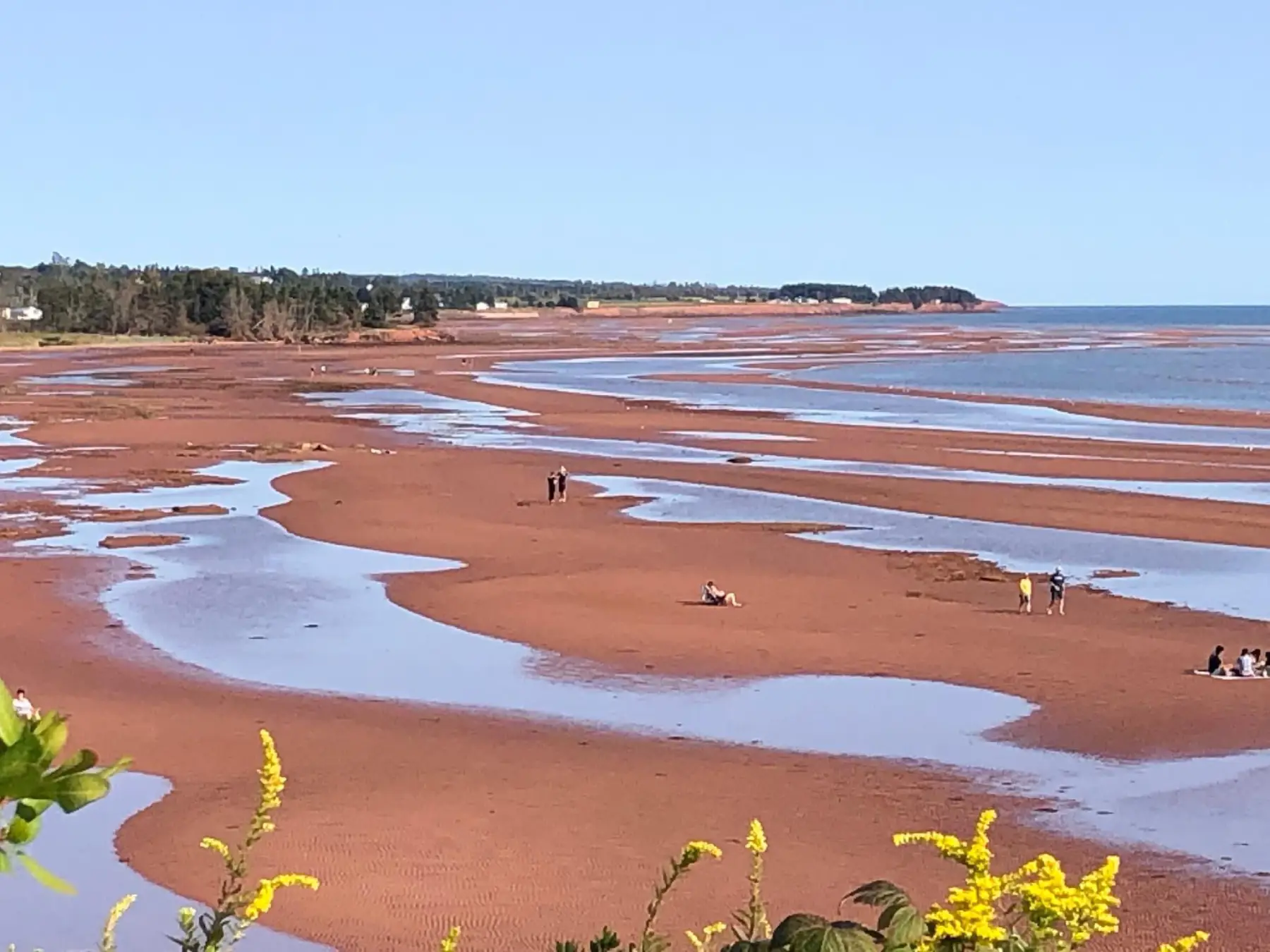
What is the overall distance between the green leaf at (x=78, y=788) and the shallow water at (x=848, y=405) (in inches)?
2020

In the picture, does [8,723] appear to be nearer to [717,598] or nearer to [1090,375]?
[717,598]

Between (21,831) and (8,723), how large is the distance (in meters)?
0.19

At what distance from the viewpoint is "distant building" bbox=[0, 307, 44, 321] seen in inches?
5871

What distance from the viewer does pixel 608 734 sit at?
18.3 meters

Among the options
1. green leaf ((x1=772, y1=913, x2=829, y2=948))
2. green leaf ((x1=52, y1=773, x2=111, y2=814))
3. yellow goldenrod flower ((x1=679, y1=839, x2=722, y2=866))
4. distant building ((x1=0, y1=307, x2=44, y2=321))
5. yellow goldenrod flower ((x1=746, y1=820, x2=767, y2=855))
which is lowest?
distant building ((x1=0, y1=307, x2=44, y2=321))

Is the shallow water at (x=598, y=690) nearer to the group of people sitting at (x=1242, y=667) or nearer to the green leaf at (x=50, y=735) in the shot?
the group of people sitting at (x=1242, y=667)

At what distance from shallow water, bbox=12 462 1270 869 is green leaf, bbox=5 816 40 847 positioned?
530 inches

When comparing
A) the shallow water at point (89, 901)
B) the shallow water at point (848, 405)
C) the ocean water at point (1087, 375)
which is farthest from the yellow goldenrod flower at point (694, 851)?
the ocean water at point (1087, 375)

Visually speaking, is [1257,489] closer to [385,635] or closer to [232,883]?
[385,635]

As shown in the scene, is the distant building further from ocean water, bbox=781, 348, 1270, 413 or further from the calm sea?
the calm sea

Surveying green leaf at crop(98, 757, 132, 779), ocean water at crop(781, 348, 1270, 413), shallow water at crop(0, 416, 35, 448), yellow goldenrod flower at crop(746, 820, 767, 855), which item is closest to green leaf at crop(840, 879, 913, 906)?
yellow goldenrod flower at crop(746, 820, 767, 855)

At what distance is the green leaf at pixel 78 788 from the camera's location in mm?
1780

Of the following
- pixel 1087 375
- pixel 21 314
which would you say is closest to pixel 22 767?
pixel 1087 375

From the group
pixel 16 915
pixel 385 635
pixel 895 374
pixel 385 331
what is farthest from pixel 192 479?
pixel 385 331
